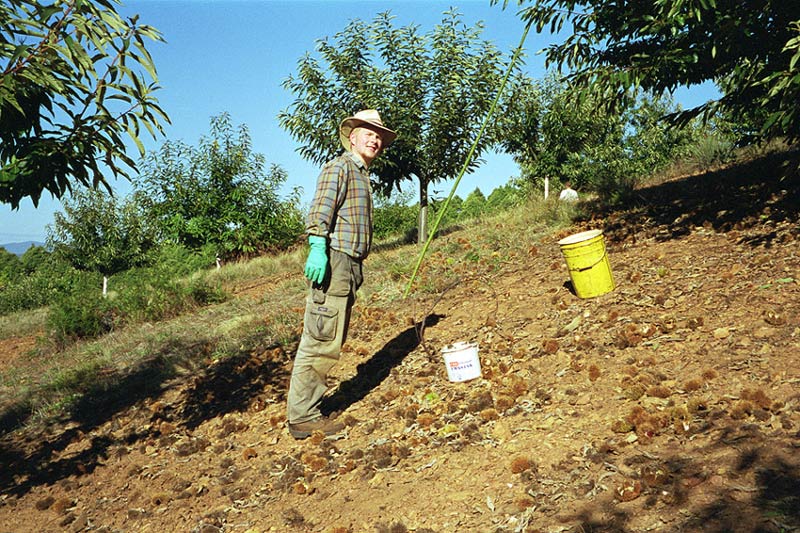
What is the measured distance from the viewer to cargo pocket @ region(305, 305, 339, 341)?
4.43m

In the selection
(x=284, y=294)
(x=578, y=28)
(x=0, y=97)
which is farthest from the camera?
(x=284, y=294)

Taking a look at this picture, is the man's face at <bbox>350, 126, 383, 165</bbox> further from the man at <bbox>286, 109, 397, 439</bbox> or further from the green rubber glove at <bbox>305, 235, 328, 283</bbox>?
the green rubber glove at <bbox>305, 235, 328, 283</bbox>

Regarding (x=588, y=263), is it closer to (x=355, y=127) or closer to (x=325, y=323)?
(x=355, y=127)

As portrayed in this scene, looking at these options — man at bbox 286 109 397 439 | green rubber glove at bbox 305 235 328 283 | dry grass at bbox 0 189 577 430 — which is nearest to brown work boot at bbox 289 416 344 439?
man at bbox 286 109 397 439

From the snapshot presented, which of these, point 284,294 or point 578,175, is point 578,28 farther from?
point 578,175

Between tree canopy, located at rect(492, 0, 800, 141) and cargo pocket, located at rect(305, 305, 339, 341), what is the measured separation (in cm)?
412

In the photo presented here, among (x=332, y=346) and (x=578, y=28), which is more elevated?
(x=578, y=28)

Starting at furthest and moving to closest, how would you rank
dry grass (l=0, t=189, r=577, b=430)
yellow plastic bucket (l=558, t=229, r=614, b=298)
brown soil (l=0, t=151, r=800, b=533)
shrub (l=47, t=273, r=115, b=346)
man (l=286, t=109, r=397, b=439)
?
shrub (l=47, t=273, r=115, b=346) < dry grass (l=0, t=189, r=577, b=430) < yellow plastic bucket (l=558, t=229, r=614, b=298) < man (l=286, t=109, r=397, b=439) < brown soil (l=0, t=151, r=800, b=533)

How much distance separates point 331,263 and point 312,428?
1284 mm

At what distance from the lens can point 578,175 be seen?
96.0 ft

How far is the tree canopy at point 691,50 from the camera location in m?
6.34

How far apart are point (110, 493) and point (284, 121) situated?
11.6 m

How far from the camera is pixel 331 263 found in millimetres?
4496

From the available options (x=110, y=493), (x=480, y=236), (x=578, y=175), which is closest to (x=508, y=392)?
(x=110, y=493)
